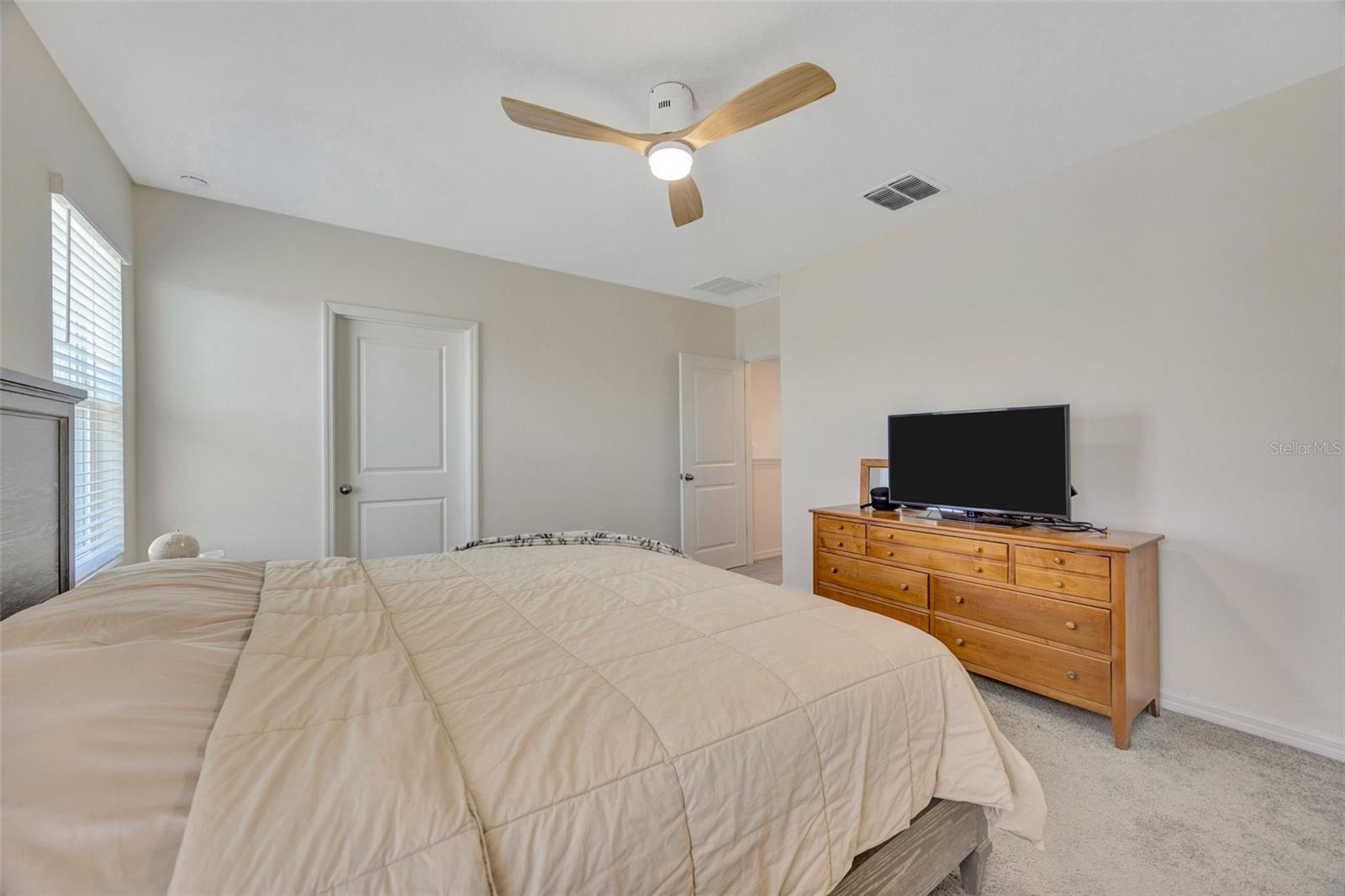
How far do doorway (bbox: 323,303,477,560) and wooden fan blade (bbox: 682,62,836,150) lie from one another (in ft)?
7.86

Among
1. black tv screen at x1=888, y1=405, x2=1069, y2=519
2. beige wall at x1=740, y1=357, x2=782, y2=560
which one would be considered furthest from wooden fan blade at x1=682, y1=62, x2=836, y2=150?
beige wall at x1=740, y1=357, x2=782, y2=560

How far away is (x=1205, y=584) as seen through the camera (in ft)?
7.38

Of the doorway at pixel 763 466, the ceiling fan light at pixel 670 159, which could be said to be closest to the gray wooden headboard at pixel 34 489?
the ceiling fan light at pixel 670 159

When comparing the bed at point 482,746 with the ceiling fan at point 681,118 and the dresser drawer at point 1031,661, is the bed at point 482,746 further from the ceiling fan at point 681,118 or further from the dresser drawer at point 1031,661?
the ceiling fan at point 681,118

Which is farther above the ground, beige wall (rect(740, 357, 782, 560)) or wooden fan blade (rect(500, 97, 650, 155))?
wooden fan blade (rect(500, 97, 650, 155))

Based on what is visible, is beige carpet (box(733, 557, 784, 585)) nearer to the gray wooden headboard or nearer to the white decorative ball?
the white decorative ball

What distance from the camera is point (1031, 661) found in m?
2.30

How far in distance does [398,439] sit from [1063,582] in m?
3.76

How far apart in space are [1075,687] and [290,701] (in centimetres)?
268

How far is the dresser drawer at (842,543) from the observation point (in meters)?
3.04

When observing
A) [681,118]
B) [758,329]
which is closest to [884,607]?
[681,118]

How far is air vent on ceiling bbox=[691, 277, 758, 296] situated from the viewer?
430 cm

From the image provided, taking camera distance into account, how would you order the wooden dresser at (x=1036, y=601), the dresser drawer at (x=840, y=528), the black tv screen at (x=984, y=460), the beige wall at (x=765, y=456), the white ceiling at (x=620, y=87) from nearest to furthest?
the white ceiling at (x=620, y=87) < the wooden dresser at (x=1036, y=601) < the black tv screen at (x=984, y=460) < the dresser drawer at (x=840, y=528) < the beige wall at (x=765, y=456)

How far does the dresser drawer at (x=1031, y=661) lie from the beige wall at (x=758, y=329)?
2.93m
